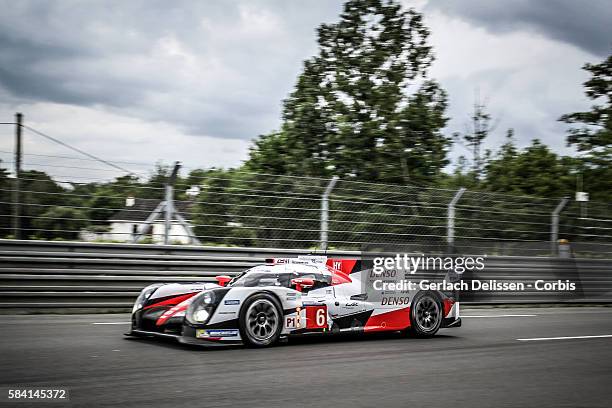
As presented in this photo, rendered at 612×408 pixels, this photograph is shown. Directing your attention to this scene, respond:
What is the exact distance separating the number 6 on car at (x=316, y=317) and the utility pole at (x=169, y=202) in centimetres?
467

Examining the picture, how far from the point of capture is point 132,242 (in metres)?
11.9

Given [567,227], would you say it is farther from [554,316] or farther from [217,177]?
[217,177]

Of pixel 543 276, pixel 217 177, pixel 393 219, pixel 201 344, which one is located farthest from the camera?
pixel 543 276

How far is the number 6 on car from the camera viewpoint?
823cm

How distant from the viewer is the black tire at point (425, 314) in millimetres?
9281

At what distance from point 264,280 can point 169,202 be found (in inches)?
172

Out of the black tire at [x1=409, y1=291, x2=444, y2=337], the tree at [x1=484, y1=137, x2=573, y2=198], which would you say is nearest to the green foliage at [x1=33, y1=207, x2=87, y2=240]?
the black tire at [x1=409, y1=291, x2=444, y2=337]

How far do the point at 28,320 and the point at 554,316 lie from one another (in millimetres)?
9252

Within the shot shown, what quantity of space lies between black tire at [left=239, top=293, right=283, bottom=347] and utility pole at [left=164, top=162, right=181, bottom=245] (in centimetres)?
470

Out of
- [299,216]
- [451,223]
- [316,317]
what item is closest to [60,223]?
[299,216]

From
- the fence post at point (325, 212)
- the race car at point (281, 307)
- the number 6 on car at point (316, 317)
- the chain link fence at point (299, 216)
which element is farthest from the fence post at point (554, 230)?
the number 6 on car at point (316, 317)

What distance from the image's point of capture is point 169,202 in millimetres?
12156

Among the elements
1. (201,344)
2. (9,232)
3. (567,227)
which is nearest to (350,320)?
(201,344)

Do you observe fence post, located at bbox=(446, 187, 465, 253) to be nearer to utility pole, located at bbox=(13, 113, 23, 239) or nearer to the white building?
the white building
